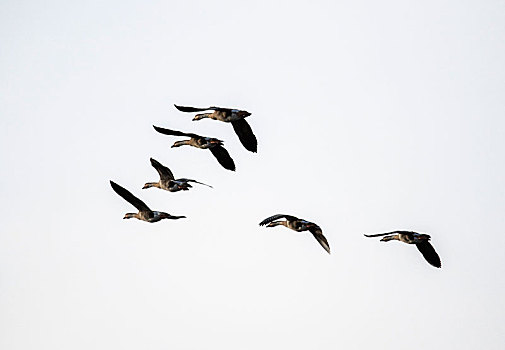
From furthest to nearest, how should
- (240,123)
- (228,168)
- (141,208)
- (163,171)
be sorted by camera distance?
(163,171) < (141,208) < (228,168) < (240,123)

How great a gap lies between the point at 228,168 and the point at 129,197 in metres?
6.46

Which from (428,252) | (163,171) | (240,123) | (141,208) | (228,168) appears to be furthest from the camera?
(163,171)

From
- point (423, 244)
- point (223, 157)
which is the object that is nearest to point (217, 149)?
point (223, 157)

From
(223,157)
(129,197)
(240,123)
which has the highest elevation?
(240,123)

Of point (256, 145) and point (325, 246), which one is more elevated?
point (256, 145)

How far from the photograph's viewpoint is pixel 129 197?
73.8 metres

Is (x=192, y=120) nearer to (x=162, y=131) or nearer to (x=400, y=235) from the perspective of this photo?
(x=162, y=131)

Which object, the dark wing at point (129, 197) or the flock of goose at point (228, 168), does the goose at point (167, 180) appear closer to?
the flock of goose at point (228, 168)

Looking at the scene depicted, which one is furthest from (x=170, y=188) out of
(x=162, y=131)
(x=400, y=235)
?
(x=400, y=235)

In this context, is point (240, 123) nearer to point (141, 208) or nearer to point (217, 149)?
point (217, 149)

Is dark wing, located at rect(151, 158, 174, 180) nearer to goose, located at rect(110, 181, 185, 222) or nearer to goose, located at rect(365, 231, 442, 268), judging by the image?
goose, located at rect(110, 181, 185, 222)

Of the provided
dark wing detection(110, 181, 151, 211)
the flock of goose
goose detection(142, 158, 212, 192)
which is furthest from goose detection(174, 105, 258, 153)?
dark wing detection(110, 181, 151, 211)

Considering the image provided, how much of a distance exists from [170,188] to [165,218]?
7.15 ft

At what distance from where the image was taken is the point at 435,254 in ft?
248
